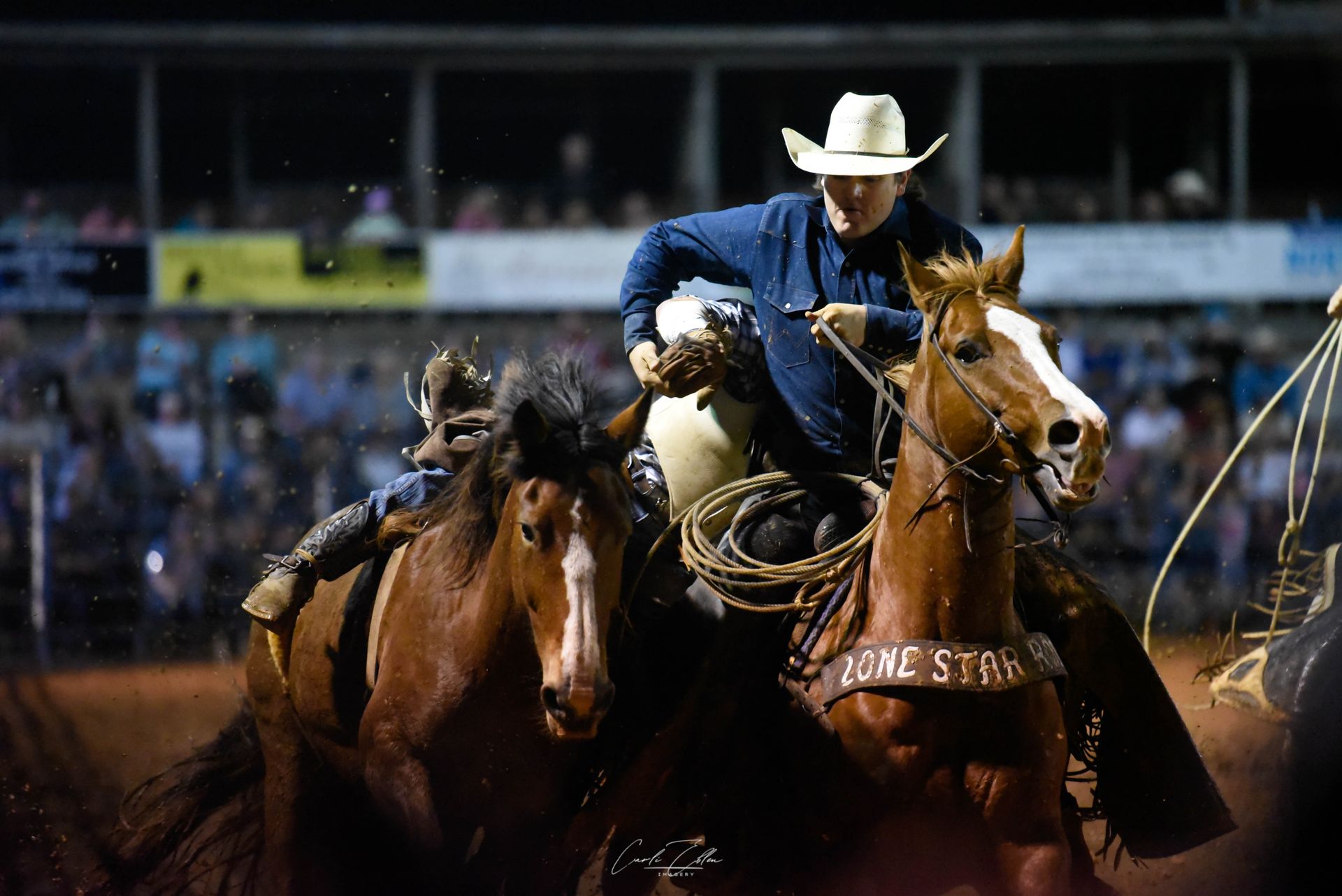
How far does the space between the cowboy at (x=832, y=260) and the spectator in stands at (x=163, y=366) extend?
8.21 meters

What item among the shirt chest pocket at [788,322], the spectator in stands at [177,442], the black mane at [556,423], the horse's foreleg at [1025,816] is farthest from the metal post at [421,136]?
the horse's foreleg at [1025,816]

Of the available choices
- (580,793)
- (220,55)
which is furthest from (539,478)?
(220,55)

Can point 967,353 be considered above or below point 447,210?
below

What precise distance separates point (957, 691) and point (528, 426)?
1.06 metres

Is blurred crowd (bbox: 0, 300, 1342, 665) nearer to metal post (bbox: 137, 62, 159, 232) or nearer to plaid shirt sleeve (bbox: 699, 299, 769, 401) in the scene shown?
metal post (bbox: 137, 62, 159, 232)

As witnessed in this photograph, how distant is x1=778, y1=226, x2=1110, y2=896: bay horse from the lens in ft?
10.3

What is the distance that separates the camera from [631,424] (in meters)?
3.34

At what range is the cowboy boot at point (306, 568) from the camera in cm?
388

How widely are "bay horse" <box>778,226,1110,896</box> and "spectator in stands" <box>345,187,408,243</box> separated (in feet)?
39.7

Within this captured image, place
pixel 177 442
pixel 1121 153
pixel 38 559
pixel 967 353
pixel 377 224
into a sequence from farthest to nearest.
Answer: pixel 1121 153 → pixel 377 224 → pixel 177 442 → pixel 38 559 → pixel 967 353

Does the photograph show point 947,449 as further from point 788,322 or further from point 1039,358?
point 788,322

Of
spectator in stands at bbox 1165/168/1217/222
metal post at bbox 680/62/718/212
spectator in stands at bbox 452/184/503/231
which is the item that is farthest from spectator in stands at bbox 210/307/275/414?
spectator in stands at bbox 1165/168/1217/222

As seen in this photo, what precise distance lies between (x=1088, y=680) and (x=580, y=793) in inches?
49.8

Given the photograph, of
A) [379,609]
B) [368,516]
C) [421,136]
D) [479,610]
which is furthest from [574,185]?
[479,610]
